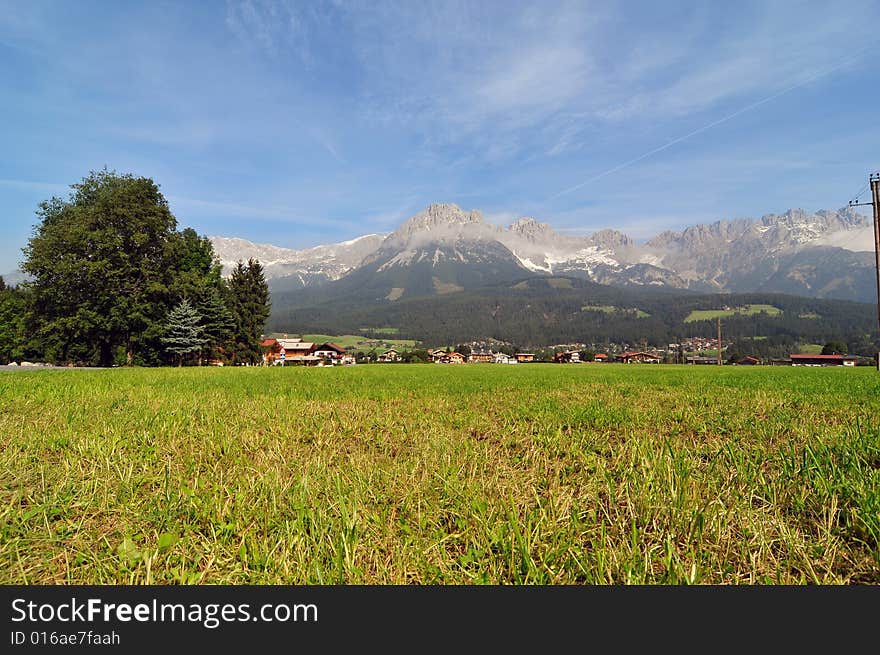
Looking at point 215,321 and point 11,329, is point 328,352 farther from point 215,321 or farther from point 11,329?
point 215,321

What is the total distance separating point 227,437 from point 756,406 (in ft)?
24.6

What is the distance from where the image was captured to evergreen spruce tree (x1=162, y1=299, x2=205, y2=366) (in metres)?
43.1

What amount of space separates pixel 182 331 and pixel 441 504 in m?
49.2

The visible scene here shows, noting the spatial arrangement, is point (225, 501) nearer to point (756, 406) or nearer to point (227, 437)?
point (227, 437)

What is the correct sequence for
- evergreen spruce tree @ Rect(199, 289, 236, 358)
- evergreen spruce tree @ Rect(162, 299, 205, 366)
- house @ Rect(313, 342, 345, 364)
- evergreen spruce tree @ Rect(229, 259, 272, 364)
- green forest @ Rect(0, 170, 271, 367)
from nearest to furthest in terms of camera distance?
1. green forest @ Rect(0, 170, 271, 367)
2. evergreen spruce tree @ Rect(162, 299, 205, 366)
3. evergreen spruce tree @ Rect(199, 289, 236, 358)
4. evergreen spruce tree @ Rect(229, 259, 272, 364)
5. house @ Rect(313, 342, 345, 364)

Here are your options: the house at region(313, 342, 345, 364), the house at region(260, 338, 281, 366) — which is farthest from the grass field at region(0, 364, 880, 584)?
the house at region(313, 342, 345, 364)

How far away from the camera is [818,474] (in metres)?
3.02

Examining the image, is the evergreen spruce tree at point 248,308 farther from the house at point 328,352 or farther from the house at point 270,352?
the house at point 328,352

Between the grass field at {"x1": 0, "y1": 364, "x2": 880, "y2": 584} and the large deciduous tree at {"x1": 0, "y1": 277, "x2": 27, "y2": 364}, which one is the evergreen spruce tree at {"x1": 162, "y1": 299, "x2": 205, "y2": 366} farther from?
the grass field at {"x1": 0, "y1": 364, "x2": 880, "y2": 584}

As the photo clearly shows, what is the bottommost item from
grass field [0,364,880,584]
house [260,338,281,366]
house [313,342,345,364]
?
house [313,342,345,364]

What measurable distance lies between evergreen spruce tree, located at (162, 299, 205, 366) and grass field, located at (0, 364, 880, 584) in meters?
43.4

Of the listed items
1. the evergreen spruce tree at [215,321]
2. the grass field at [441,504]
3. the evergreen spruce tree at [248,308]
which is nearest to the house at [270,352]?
the evergreen spruce tree at [248,308]

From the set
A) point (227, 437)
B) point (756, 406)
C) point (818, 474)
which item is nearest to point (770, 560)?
point (818, 474)

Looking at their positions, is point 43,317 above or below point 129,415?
above
